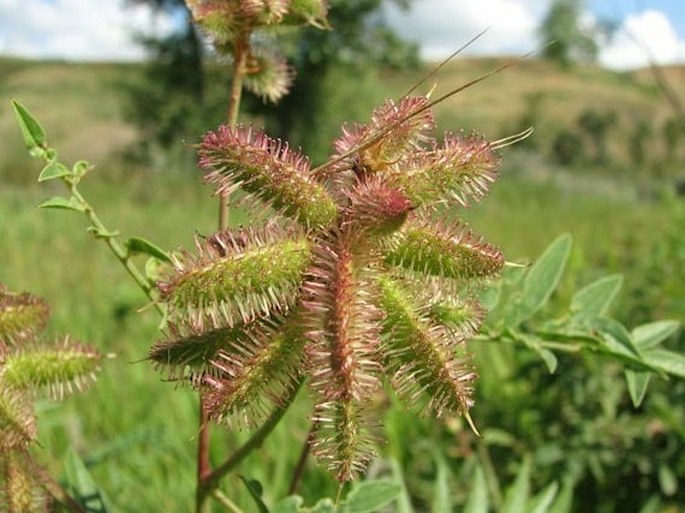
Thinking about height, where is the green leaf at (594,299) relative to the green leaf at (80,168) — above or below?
below

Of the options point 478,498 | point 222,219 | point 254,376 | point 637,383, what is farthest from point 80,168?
point 478,498

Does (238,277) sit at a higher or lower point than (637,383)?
higher

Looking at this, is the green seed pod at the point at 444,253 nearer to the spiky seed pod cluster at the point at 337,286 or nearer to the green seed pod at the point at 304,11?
the spiky seed pod cluster at the point at 337,286

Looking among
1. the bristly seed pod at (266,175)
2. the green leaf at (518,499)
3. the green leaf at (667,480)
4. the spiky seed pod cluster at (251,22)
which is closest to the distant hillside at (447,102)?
the green leaf at (667,480)

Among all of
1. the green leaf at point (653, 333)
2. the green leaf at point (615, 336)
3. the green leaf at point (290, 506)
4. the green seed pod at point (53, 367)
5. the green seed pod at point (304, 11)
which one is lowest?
the green leaf at point (653, 333)

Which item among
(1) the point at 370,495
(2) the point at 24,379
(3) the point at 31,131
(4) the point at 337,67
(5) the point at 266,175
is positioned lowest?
(1) the point at 370,495

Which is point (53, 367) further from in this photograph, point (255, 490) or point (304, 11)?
point (304, 11)

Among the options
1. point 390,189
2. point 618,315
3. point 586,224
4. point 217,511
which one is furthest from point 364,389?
point 586,224

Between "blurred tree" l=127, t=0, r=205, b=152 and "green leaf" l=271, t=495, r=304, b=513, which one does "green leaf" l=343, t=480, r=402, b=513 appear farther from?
"blurred tree" l=127, t=0, r=205, b=152
